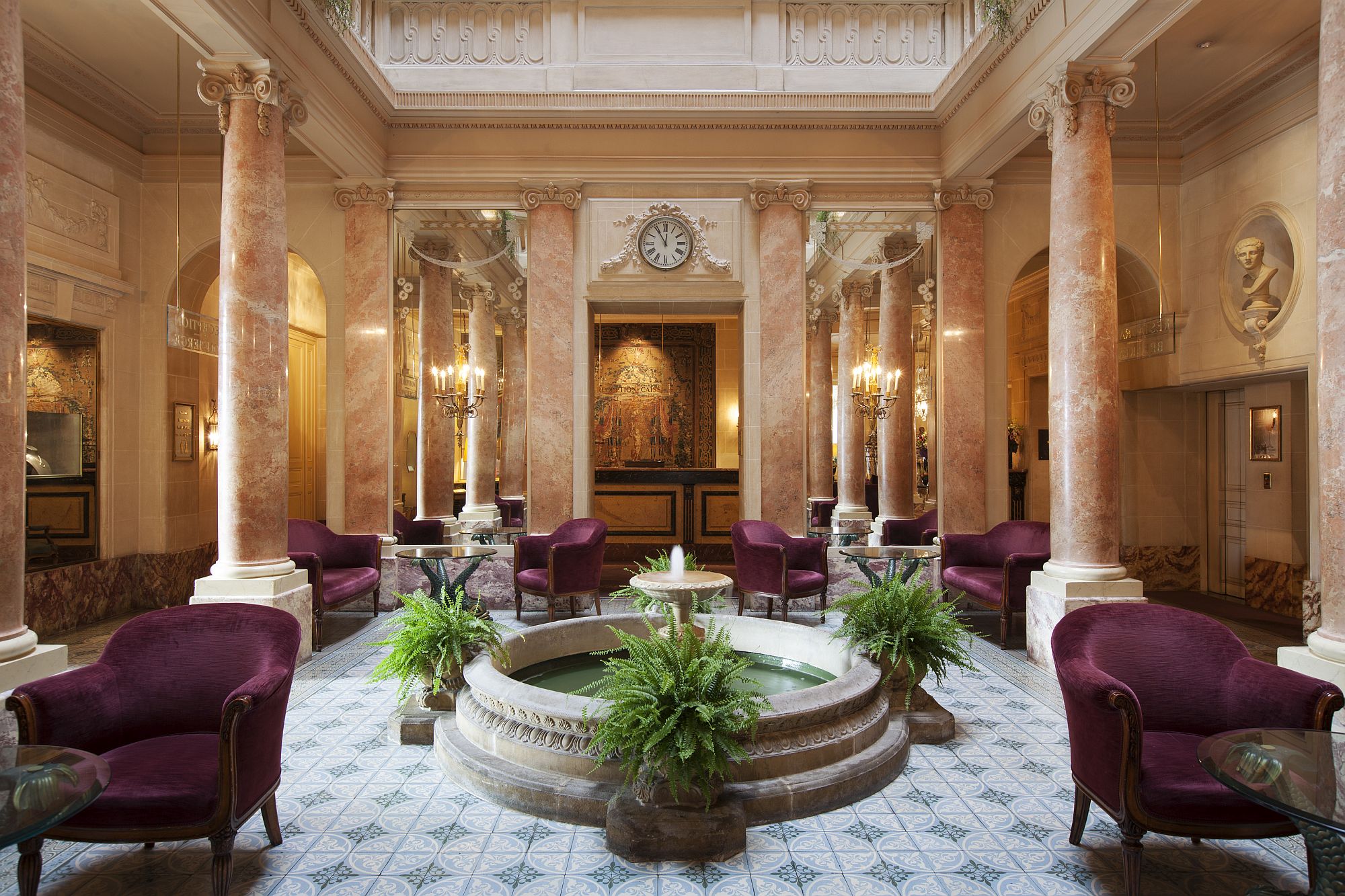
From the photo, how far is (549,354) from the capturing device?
8.46m

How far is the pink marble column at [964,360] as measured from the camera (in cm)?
848

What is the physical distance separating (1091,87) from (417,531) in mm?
7884

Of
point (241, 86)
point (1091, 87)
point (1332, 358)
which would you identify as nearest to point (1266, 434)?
point (1091, 87)

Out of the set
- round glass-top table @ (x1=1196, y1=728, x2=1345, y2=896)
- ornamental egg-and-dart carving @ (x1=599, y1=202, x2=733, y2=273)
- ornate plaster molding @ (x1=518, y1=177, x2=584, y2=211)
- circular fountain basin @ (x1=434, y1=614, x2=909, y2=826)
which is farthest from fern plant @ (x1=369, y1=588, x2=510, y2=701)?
ornate plaster molding @ (x1=518, y1=177, x2=584, y2=211)

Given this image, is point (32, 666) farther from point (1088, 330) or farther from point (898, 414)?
point (898, 414)

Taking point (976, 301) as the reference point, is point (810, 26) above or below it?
above

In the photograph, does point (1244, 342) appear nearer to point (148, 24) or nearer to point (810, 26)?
point (810, 26)

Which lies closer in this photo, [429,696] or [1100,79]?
[429,696]

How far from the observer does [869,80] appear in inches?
336

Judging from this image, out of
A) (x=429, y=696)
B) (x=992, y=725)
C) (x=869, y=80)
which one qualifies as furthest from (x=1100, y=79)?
(x=429, y=696)

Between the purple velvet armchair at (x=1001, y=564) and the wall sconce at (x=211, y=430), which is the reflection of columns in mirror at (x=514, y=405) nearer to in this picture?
the wall sconce at (x=211, y=430)

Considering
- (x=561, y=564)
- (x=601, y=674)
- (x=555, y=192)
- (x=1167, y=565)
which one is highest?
(x=555, y=192)

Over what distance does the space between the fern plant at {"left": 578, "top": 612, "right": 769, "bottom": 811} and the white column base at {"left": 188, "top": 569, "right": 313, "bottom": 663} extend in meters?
3.21

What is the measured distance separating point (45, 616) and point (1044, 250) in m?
11.3
